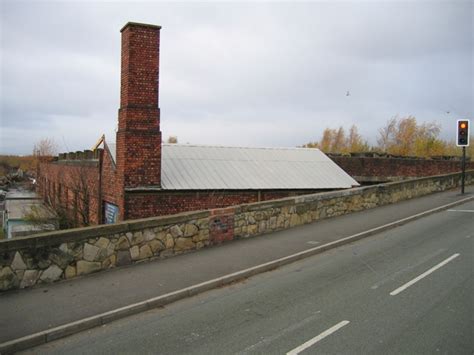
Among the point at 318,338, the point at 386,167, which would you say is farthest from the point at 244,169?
the point at 318,338

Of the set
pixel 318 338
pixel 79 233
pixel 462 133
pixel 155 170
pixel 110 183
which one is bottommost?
pixel 318 338

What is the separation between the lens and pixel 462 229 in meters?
12.6

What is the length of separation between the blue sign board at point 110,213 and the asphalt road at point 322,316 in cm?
736

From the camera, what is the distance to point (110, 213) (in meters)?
15.1

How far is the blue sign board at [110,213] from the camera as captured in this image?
14366 millimetres

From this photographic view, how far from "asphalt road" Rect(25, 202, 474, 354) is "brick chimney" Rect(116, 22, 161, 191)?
6.56m

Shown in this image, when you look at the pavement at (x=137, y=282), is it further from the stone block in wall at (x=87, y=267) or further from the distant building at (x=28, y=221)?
the distant building at (x=28, y=221)

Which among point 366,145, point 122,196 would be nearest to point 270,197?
point 122,196

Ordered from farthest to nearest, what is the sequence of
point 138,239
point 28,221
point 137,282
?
point 28,221, point 138,239, point 137,282

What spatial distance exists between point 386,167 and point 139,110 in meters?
16.6

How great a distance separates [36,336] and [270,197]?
12217 millimetres

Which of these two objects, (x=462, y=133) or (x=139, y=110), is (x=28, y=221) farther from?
(x=462, y=133)

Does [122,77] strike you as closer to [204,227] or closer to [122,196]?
[122,196]

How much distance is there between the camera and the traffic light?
20.3m
